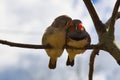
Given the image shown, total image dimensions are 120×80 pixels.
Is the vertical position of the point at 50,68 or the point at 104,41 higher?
the point at 104,41

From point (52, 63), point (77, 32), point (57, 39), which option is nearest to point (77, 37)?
point (77, 32)

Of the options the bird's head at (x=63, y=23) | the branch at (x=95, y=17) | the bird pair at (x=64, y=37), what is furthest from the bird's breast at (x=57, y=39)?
the branch at (x=95, y=17)

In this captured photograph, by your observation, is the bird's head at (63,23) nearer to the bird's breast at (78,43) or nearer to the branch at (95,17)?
the bird's breast at (78,43)

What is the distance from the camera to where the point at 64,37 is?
2.04 meters

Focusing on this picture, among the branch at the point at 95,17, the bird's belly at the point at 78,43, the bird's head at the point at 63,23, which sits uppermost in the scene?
the branch at the point at 95,17

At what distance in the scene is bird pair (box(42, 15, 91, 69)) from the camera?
1.89 meters

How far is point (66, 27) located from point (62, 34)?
140mm

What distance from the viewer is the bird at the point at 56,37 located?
1895mm

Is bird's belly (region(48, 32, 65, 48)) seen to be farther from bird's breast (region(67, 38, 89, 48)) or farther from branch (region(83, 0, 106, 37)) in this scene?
branch (region(83, 0, 106, 37))

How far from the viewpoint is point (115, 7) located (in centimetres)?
160

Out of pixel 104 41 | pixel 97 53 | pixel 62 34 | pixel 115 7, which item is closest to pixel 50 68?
pixel 62 34

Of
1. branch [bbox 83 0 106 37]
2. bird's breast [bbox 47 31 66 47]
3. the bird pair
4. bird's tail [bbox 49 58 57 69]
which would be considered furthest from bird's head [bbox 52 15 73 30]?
branch [bbox 83 0 106 37]

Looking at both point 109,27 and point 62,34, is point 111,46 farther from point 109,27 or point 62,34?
point 62,34

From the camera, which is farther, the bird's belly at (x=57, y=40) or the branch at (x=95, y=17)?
the bird's belly at (x=57, y=40)
